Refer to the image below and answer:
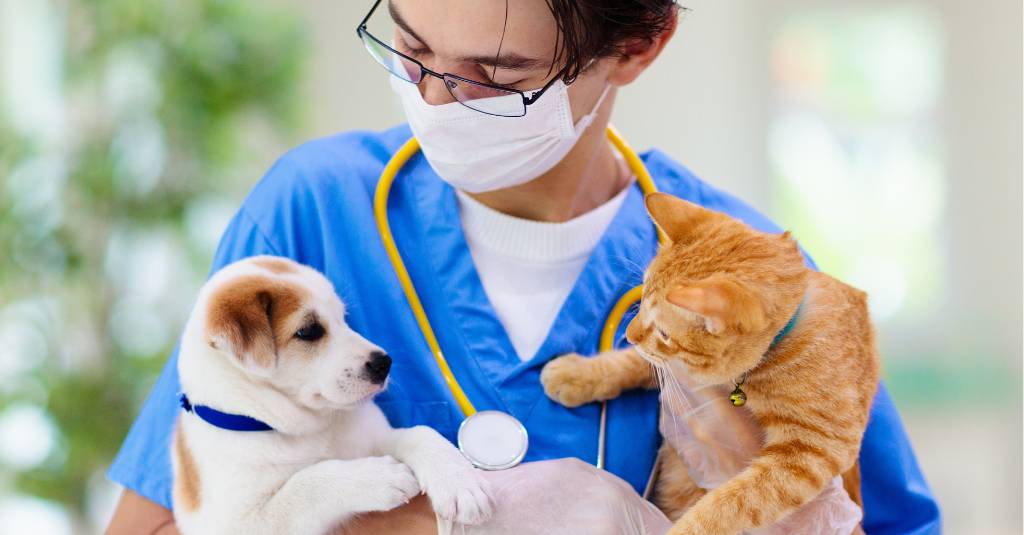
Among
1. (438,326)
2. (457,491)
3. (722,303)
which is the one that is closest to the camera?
(722,303)

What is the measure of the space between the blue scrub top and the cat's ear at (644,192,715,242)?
201 millimetres

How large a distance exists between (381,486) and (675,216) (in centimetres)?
54

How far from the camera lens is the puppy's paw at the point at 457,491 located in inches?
45.4

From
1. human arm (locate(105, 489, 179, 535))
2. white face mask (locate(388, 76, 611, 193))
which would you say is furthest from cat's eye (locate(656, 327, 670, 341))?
human arm (locate(105, 489, 179, 535))

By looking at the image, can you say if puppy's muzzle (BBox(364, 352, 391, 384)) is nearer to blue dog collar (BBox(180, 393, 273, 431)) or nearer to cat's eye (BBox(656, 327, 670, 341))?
blue dog collar (BBox(180, 393, 273, 431))

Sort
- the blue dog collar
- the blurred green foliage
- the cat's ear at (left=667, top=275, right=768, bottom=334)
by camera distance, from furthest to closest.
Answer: the blurred green foliage → the blue dog collar → the cat's ear at (left=667, top=275, right=768, bottom=334)

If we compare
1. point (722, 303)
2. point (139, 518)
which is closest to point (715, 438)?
point (722, 303)

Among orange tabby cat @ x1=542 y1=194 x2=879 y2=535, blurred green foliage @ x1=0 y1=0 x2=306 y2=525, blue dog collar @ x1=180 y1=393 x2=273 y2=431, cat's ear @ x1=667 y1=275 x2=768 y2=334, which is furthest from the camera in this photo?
blurred green foliage @ x1=0 y1=0 x2=306 y2=525

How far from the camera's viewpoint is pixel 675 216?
Answer: 1.25 meters

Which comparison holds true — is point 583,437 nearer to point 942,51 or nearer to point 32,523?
point 32,523

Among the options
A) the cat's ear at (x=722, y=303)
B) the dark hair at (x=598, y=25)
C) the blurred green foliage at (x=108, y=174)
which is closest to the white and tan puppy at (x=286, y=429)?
the cat's ear at (x=722, y=303)

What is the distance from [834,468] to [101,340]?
7.77 ft

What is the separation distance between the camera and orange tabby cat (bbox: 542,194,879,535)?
1.12 m

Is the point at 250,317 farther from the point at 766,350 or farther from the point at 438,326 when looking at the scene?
the point at 766,350
